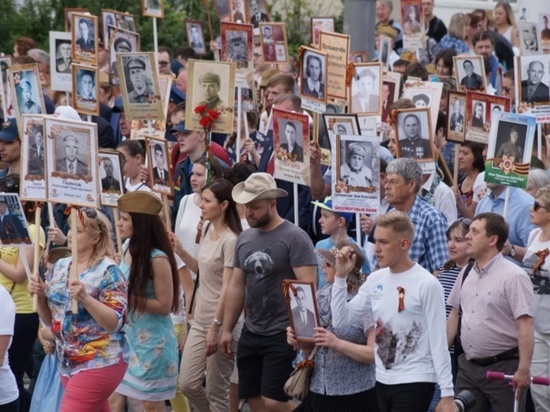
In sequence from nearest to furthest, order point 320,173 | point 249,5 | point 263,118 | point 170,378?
point 170,378 < point 320,173 < point 263,118 < point 249,5

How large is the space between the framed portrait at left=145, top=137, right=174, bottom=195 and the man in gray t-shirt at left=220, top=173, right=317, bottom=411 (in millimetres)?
1838

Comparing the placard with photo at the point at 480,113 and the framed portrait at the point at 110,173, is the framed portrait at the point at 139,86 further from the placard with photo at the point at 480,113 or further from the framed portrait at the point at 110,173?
the placard with photo at the point at 480,113

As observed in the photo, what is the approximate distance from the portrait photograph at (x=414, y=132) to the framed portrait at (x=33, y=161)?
2683 mm

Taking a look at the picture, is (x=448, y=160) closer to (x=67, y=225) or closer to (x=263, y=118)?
(x=263, y=118)

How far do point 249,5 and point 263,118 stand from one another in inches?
137

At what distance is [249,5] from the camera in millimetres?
16969

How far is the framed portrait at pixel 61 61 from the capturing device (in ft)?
49.4

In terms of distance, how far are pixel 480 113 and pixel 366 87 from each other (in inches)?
44.7

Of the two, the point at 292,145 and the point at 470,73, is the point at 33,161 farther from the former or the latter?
the point at 470,73

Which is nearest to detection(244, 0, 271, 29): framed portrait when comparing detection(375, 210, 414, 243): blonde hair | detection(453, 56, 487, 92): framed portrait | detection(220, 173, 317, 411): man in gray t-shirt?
detection(453, 56, 487, 92): framed portrait

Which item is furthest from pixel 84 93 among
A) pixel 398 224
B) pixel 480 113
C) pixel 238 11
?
pixel 398 224

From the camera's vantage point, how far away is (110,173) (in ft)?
36.9

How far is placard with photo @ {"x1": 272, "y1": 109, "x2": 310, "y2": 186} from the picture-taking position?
11047mm

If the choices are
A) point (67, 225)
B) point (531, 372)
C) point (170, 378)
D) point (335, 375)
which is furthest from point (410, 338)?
point (67, 225)
